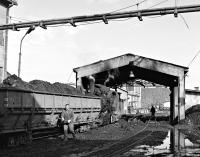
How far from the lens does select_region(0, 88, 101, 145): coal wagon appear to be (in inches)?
493

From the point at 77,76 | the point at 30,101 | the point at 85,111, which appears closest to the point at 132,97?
the point at 77,76

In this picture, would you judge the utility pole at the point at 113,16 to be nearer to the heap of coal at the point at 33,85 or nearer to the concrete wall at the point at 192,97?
the heap of coal at the point at 33,85

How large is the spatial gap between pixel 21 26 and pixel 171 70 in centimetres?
1569

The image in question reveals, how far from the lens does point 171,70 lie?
103 feet

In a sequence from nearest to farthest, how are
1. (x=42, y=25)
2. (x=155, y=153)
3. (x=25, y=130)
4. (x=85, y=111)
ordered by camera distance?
(x=155, y=153), (x=25, y=130), (x=42, y=25), (x=85, y=111)

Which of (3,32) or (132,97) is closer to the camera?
(3,32)

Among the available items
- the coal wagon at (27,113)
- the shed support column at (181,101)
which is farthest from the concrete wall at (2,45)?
the shed support column at (181,101)

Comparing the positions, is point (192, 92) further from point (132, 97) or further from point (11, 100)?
point (11, 100)

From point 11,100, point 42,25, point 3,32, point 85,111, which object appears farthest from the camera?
point 3,32

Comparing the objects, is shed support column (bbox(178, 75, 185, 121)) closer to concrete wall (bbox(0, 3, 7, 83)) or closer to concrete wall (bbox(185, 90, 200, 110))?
concrete wall (bbox(0, 3, 7, 83))

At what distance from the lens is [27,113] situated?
14.0m

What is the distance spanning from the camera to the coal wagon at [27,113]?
493 inches

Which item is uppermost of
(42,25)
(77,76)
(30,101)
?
(42,25)

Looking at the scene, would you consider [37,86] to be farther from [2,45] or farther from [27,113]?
[2,45]
